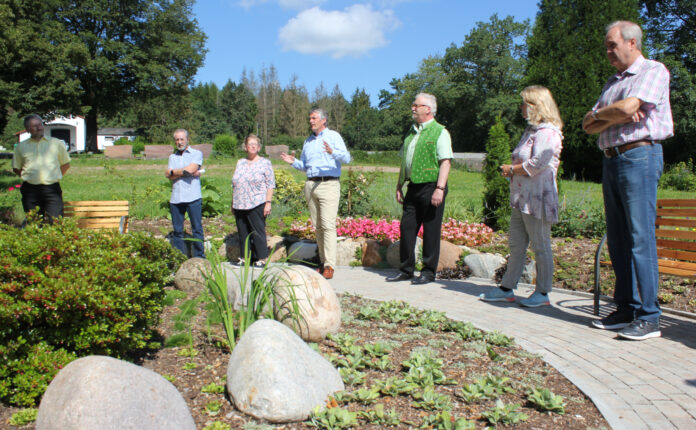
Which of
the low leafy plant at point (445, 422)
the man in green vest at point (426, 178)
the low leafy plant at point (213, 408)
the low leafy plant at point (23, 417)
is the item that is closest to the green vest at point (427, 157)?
the man in green vest at point (426, 178)

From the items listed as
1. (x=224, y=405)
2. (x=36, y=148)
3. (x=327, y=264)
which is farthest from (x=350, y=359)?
(x=36, y=148)

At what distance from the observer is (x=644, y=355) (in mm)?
3201

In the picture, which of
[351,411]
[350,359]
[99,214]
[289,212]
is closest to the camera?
[351,411]

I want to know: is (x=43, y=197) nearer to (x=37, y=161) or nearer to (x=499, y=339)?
(x=37, y=161)

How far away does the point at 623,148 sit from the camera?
3.49 metres

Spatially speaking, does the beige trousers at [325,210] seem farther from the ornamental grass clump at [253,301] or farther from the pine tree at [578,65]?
the pine tree at [578,65]

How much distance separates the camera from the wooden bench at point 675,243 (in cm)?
380

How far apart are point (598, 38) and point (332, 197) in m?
16.2

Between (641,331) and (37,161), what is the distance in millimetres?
6315

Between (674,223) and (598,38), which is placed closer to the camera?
(674,223)

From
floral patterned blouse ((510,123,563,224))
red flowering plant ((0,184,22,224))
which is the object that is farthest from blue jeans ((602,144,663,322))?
red flowering plant ((0,184,22,224))

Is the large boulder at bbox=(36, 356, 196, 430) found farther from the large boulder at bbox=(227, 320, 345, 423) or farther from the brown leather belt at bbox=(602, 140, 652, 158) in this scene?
the brown leather belt at bbox=(602, 140, 652, 158)

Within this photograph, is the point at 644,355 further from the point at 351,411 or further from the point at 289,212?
the point at 289,212

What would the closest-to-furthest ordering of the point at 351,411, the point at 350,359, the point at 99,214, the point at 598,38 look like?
the point at 351,411
the point at 350,359
the point at 99,214
the point at 598,38
